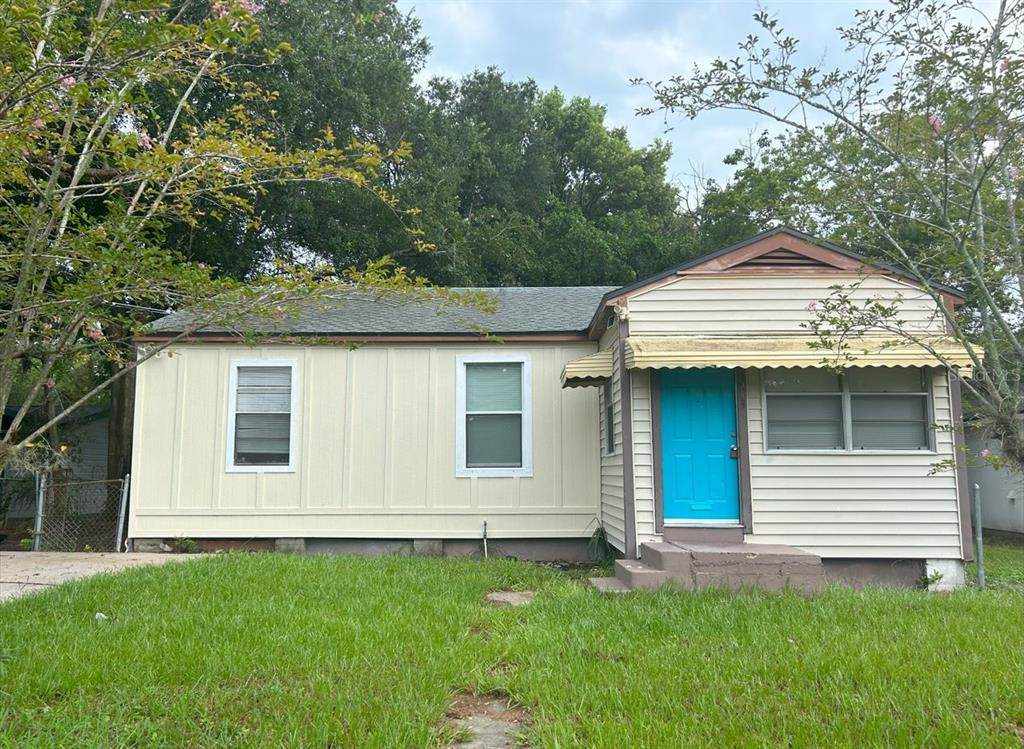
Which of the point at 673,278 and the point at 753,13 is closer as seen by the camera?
the point at 753,13

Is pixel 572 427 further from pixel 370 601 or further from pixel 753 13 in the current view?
pixel 753 13

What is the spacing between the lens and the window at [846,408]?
708cm

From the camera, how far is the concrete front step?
5762 millimetres

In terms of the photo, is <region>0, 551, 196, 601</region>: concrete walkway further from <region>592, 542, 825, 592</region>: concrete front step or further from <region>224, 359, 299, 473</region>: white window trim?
<region>592, 542, 825, 592</region>: concrete front step

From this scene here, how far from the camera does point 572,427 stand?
8.64 m

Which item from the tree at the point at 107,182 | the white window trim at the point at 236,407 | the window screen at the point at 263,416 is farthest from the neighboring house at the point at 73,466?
the tree at the point at 107,182

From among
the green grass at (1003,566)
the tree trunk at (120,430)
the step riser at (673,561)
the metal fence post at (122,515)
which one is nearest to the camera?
the step riser at (673,561)

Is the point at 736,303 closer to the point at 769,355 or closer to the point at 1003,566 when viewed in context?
the point at 769,355

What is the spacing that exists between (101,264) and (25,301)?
1.50 feet

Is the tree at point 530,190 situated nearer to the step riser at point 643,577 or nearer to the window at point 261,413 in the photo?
the window at point 261,413

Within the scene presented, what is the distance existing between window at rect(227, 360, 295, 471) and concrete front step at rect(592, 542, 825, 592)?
193 inches

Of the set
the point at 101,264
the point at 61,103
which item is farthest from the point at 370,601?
the point at 61,103

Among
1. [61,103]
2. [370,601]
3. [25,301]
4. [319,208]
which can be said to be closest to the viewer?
[61,103]

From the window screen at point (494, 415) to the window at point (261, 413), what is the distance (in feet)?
7.42
